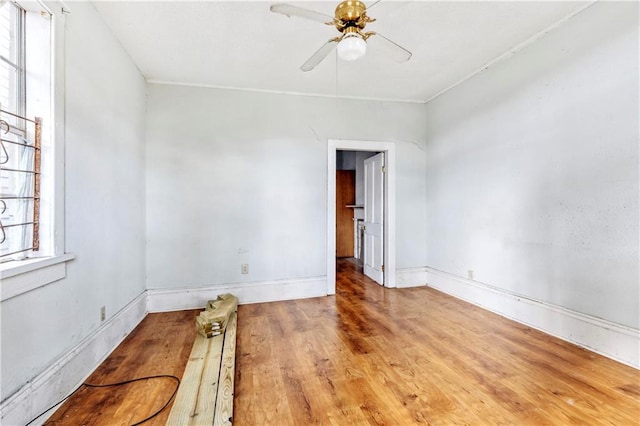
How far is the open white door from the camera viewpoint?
4.15m

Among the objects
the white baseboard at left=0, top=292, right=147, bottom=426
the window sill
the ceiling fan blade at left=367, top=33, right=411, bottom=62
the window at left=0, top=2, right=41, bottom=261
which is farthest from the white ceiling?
the white baseboard at left=0, top=292, right=147, bottom=426

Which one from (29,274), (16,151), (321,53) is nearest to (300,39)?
(321,53)

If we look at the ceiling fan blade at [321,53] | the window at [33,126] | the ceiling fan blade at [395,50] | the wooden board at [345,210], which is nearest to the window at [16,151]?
the window at [33,126]

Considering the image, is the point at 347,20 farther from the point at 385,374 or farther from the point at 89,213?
the point at 385,374

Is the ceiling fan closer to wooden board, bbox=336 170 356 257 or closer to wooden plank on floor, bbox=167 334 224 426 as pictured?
wooden plank on floor, bbox=167 334 224 426

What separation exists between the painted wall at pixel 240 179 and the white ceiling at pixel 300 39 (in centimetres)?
33

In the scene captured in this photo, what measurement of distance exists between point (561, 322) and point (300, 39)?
127 inches

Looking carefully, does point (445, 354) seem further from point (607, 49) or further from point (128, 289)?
point (128, 289)

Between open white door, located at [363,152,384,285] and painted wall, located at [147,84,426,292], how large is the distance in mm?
589

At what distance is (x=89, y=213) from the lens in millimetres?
2004

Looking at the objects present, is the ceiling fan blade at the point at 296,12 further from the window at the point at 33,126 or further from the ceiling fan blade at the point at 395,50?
the window at the point at 33,126

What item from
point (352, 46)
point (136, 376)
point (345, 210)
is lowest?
point (136, 376)

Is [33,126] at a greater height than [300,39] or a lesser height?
lesser

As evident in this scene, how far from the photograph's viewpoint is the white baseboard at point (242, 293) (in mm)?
3227
